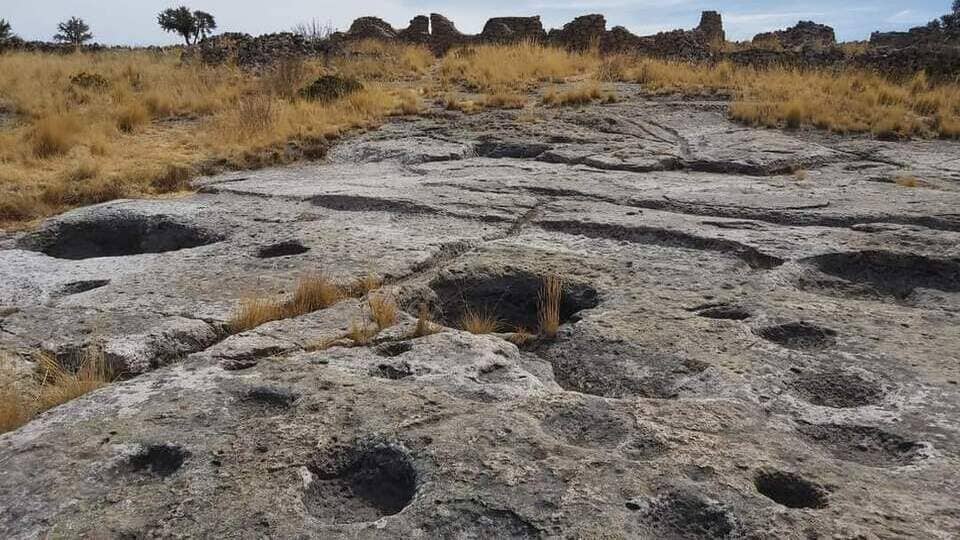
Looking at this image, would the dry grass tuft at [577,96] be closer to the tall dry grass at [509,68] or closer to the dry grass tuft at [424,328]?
the tall dry grass at [509,68]

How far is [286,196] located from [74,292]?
199 cm

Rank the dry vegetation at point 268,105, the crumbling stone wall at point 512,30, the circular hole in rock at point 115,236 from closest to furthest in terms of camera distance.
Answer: the circular hole in rock at point 115,236 → the dry vegetation at point 268,105 → the crumbling stone wall at point 512,30

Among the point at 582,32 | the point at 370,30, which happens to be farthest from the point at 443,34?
the point at 582,32

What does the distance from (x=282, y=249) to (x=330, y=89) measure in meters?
7.17

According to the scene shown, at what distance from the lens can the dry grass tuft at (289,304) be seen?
3336mm

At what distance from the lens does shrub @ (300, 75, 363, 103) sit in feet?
36.1

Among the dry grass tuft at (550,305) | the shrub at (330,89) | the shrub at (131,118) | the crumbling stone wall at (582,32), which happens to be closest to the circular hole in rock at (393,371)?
the dry grass tuft at (550,305)

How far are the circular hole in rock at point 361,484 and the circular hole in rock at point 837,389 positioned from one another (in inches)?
53.4

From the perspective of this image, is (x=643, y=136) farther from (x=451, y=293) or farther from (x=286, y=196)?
(x=451, y=293)

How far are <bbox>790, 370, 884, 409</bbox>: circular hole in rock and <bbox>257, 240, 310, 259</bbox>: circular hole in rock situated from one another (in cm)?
276

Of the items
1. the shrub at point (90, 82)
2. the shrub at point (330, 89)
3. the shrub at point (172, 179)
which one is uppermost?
the shrub at point (90, 82)

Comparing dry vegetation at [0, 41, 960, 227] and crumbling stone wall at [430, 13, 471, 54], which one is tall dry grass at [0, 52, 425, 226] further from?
crumbling stone wall at [430, 13, 471, 54]

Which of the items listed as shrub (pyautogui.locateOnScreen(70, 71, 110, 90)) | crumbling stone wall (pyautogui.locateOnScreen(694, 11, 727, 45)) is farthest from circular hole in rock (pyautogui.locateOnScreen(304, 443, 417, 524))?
crumbling stone wall (pyautogui.locateOnScreen(694, 11, 727, 45))

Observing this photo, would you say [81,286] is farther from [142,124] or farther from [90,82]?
[90,82]
